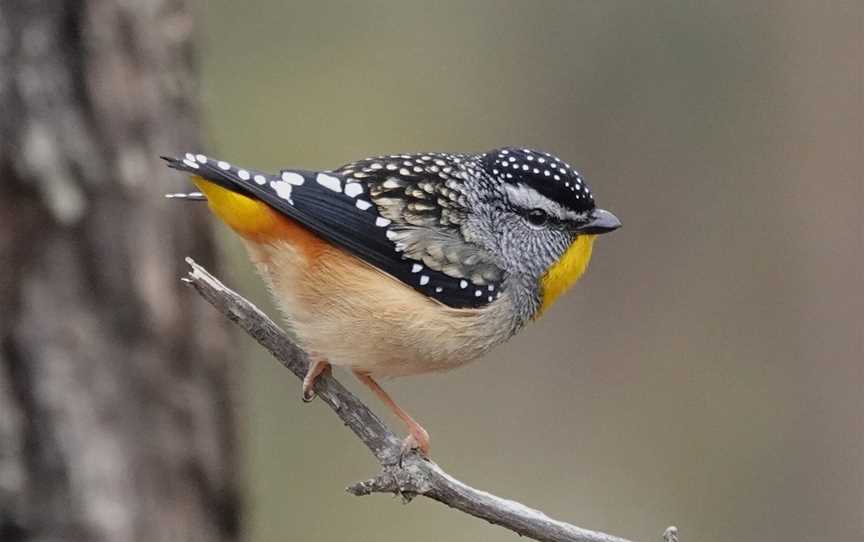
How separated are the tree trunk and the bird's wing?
1.58 m

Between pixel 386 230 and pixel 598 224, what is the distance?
3.24ft

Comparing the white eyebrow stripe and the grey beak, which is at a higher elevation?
the grey beak

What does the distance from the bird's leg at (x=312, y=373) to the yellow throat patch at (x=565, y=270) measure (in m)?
1.16

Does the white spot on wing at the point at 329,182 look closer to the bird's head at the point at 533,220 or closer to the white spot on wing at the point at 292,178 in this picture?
the white spot on wing at the point at 292,178

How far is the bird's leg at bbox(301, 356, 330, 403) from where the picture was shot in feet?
16.9

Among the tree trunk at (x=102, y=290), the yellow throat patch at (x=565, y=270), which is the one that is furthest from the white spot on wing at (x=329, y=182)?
the tree trunk at (x=102, y=290)

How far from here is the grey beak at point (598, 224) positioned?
5.61 metres

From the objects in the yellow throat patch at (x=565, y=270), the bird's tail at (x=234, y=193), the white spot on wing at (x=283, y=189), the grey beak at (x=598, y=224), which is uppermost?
the grey beak at (x=598, y=224)

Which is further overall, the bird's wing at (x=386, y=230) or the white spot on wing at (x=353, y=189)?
the white spot on wing at (x=353, y=189)

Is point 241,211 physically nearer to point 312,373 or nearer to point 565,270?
point 312,373

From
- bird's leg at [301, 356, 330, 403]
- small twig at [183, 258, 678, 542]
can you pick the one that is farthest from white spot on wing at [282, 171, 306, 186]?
bird's leg at [301, 356, 330, 403]

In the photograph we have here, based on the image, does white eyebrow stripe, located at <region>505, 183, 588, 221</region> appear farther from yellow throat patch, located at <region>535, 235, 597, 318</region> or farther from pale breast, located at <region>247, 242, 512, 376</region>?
pale breast, located at <region>247, 242, 512, 376</region>

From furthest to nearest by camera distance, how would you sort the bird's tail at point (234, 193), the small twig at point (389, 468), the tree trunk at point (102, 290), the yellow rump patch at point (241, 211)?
the tree trunk at point (102, 290) < the yellow rump patch at point (241, 211) < the bird's tail at point (234, 193) < the small twig at point (389, 468)

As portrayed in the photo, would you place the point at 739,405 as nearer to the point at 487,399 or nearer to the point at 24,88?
the point at 487,399
